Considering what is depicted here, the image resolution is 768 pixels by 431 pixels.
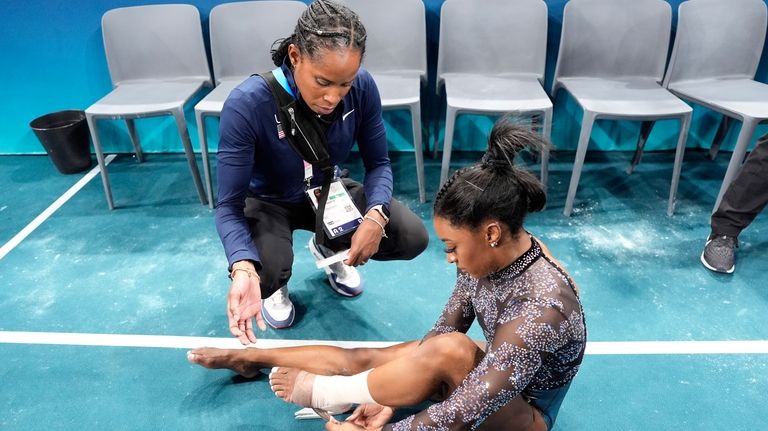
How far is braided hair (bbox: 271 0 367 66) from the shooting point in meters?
1.31

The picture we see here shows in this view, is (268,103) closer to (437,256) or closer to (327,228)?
(327,228)

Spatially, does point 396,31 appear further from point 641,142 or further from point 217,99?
point 641,142

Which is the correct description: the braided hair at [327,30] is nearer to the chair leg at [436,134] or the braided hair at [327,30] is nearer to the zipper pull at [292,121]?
the zipper pull at [292,121]

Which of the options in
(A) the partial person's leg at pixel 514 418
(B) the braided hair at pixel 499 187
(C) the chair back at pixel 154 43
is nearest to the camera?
(B) the braided hair at pixel 499 187

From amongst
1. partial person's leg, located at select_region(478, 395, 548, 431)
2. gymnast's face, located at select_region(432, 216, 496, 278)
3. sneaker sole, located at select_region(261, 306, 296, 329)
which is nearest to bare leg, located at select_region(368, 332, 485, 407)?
partial person's leg, located at select_region(478, 395, 548, 431)

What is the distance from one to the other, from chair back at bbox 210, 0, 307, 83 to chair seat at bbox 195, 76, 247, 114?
0.41 ft

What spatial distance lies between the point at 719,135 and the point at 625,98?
966 millimetres

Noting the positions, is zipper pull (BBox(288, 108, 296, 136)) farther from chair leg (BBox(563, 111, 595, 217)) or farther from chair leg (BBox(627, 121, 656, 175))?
chair leg (BBox(627, 121, 656, 175))

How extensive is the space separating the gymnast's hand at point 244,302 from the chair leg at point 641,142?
95.0 inches

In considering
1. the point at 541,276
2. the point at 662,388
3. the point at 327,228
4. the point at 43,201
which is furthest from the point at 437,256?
the point at 43,201

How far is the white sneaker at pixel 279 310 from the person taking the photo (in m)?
1.98

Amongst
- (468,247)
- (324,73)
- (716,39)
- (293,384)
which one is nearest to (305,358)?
(293,384)

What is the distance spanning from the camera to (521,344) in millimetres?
1066

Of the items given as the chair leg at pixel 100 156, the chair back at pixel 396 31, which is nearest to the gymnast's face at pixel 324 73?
the chair back at pixel 396 31
